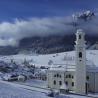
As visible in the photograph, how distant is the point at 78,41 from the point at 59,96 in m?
16.2

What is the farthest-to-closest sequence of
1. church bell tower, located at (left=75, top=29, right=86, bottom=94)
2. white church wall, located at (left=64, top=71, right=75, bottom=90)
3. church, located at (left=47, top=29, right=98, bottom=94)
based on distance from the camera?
white church wall, located at (left=64, top=71, right=75, bottom=90) < church, located at (left=47, top=29, right=98, bottom=94) < church bell tower, located at (left=75, top=29, right=86, bottom=94)

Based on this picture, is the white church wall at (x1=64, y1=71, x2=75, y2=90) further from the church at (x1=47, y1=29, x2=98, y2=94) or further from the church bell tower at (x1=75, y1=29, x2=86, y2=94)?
the church bell tower at (x1=75, y1=29, x2=86, y2=94)

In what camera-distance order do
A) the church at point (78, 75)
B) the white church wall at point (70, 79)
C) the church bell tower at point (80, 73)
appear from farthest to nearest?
the white church wall at point (70, 79), the church at point (78, 75), the church bell tower at point (80, 73)

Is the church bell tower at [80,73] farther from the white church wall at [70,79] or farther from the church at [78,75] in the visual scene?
the white church wall at [70,79]

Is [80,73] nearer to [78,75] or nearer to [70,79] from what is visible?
[78,75]

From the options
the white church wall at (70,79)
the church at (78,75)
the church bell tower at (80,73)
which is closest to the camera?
the church bell tower at (80,73)

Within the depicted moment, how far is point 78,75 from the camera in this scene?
63.0m

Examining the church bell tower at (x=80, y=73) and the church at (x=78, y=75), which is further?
the church at (x=78, y=75)

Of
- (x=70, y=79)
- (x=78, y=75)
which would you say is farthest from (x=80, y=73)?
(x=70, y=79)

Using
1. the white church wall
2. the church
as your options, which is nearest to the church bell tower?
the church

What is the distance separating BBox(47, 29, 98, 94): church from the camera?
6288 centimetres

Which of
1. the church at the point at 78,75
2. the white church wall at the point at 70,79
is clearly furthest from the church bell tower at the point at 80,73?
the white church wall at the point at 70,79

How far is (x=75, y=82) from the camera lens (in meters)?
63.6

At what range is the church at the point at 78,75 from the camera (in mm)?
62875
